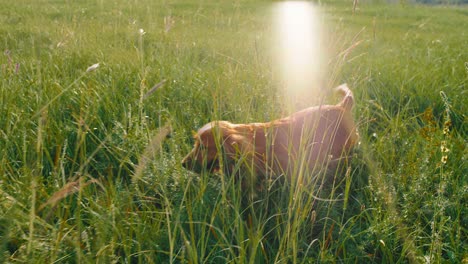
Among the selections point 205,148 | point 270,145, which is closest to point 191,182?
point 205,148

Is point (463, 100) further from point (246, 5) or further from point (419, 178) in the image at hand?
point (246, 5)

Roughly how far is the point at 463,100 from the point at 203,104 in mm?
1488

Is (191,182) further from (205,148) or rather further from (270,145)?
(270,145)

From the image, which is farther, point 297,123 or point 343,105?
point 343,105

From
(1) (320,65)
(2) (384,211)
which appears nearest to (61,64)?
(1) (320,65)

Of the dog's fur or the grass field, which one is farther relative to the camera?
the dog's fur

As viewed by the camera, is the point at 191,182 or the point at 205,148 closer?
the point at 191,182

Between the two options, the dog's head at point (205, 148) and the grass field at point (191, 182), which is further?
the dog's head at point (205, 148)

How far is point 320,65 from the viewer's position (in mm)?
3129

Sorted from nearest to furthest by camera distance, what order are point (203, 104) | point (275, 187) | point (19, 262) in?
point (19, 262) < point (275, 187) < point (203, 104)

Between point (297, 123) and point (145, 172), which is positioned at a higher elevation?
point (297, 123)

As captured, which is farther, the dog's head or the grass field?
the dog's head

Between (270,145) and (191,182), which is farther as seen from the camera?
(270,145)

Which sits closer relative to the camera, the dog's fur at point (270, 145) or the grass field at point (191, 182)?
the grass field at point (191, 182)
